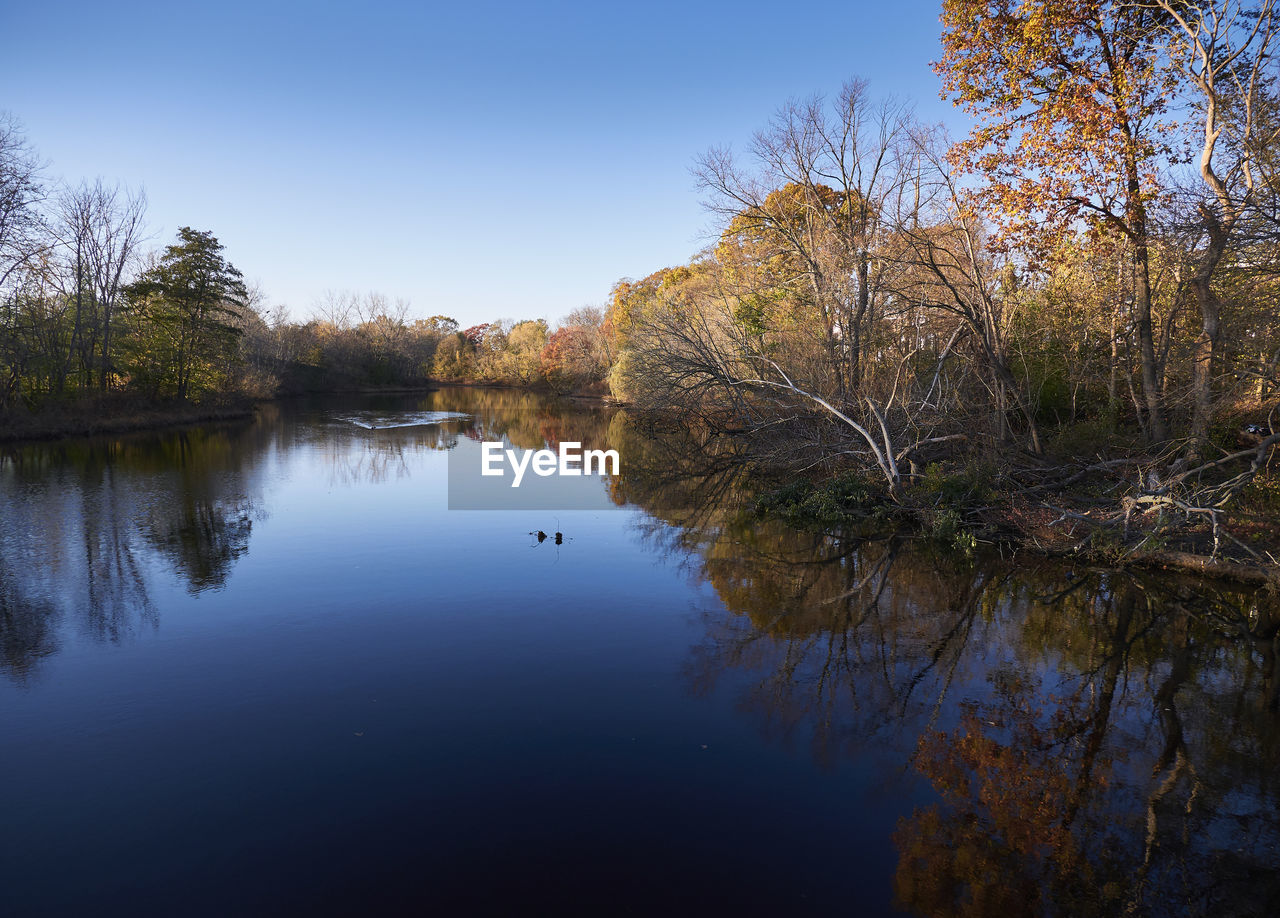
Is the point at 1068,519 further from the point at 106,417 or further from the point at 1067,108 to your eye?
the point at 106,417

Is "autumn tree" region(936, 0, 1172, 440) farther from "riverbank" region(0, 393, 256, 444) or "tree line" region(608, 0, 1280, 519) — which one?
"riverbank" region(0, 393, 256, 444)

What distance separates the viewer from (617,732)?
666cm

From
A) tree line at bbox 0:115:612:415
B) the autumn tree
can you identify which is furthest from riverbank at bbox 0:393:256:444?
the autumn tree

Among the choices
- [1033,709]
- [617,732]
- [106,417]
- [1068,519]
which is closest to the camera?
[617,732]

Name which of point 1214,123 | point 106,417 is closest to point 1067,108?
point 1214,123

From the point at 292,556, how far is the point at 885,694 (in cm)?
998

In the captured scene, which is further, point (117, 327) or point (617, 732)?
point (117, 327)

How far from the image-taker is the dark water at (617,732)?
15.4 feet

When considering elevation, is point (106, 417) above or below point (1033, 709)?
above

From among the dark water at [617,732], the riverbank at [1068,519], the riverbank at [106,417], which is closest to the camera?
the dark water at [617,732]

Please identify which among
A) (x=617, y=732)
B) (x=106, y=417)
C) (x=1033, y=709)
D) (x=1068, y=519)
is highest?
(x=106, y=417)

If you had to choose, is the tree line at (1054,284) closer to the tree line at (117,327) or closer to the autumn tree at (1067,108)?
the autumn tree at (1067,108)

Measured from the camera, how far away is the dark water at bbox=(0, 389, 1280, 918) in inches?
185

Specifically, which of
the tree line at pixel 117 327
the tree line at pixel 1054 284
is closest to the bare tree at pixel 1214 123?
the tree line at pixel 1054 284
